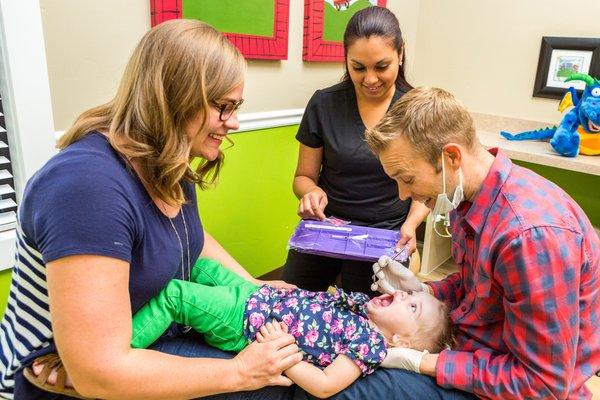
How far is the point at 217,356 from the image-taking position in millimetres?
1142

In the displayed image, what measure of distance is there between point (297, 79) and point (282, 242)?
810mm

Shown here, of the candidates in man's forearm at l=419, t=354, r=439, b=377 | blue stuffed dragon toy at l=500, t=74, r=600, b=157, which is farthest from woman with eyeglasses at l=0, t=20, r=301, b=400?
blue stuffed dragon toy at l=500, t=74, r=600, b=157

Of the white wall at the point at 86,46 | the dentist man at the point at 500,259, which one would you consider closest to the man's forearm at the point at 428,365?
the dentist man at the point at 500,259

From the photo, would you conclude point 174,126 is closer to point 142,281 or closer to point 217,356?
point 142,281

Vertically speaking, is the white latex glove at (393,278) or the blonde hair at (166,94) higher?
the blonde hair at (166,94)

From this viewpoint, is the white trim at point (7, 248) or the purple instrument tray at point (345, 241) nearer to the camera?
the white trim at point (7, 248)

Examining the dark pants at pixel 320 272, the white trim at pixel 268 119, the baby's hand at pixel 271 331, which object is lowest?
the dark pants at pixel 320 272

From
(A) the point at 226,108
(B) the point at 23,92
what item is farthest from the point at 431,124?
(B) the point at 23,92

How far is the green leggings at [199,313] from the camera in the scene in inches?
41.0

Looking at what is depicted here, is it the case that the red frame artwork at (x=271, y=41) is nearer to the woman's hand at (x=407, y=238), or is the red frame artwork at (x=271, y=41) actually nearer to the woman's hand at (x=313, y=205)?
the woman's hand at (x=313, y=205)

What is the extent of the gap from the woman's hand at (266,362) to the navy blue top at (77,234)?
0.24 m

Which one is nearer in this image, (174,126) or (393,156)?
(174,126)

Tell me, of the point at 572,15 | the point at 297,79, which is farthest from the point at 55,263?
the point at 572,15

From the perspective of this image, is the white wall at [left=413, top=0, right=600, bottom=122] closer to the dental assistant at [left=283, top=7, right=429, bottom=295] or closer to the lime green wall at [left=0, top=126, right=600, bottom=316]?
the lime green wall at [left=0, top=126, right=600, bottom=316]
